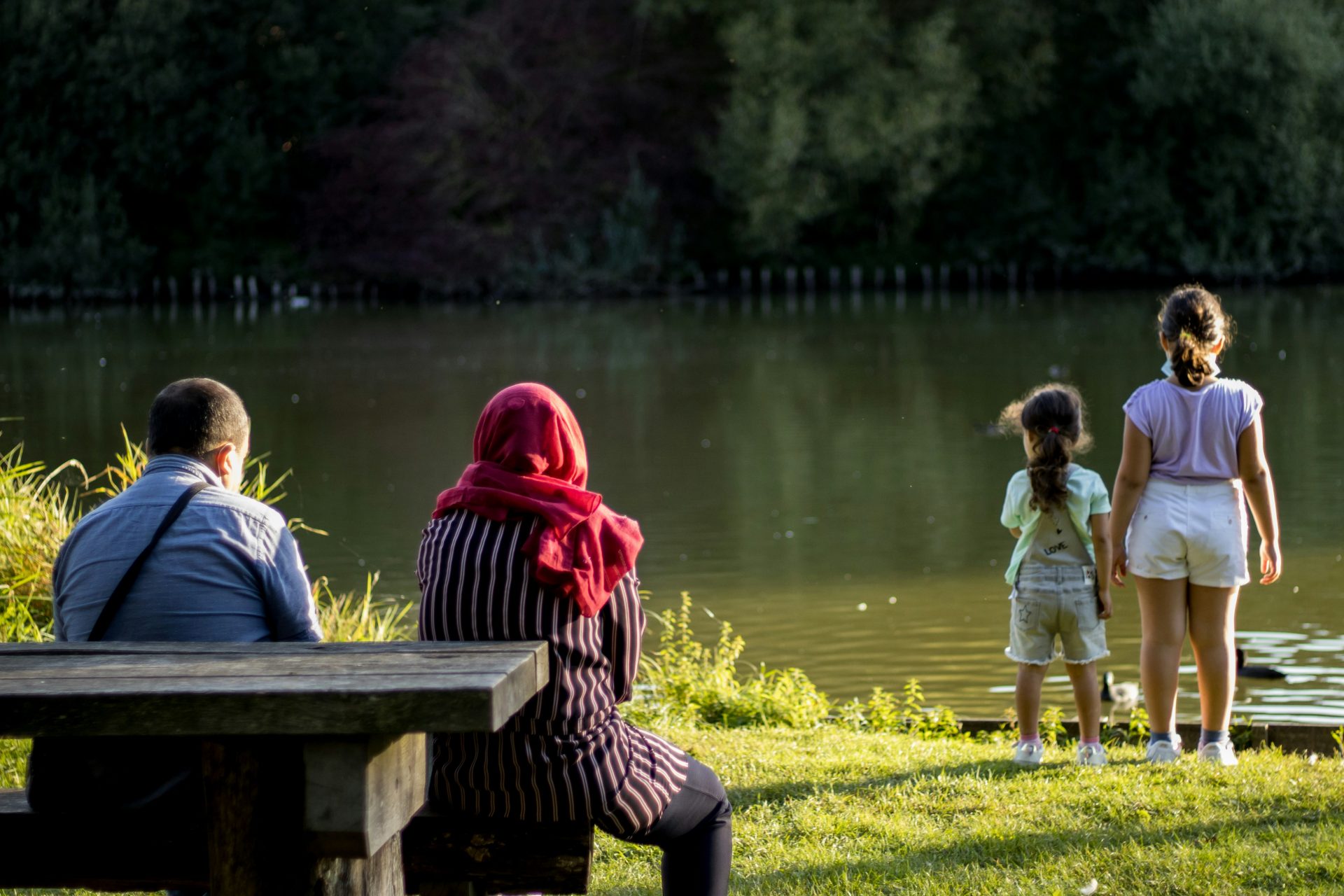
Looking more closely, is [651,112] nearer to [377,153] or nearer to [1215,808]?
[377,153]

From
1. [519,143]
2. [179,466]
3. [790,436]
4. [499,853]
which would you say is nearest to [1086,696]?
[499,853]

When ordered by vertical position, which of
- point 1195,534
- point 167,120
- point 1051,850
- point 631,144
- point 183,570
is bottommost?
point 1051,850

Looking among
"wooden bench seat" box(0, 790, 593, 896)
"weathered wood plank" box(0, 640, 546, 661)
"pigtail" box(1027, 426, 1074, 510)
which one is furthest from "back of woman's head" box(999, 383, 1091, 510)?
"weathered wood plank" box(0, 640, 546, 661)

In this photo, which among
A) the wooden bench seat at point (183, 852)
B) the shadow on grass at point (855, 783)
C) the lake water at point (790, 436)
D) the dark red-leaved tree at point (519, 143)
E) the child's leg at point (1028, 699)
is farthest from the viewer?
Result: the dark red-leaved tree at point (519, 143)

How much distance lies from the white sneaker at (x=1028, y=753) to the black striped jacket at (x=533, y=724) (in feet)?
7.28

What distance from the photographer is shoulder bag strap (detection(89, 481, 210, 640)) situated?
2.96m

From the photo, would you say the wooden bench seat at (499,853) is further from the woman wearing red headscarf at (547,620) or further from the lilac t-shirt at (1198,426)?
the lilac t-shirt at (1198,426)

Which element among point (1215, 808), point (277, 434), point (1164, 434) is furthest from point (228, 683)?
point (277, 434)

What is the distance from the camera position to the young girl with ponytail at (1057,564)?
16.3 feet

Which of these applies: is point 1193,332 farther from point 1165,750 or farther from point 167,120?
point 167,120

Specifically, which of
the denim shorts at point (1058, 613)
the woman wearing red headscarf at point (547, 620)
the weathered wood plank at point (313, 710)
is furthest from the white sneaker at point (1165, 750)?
the weathered wood plank at point (313, 710)

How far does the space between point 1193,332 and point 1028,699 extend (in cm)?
125

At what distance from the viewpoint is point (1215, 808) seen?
13.5 ft

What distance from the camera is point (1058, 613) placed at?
506 centimetres
